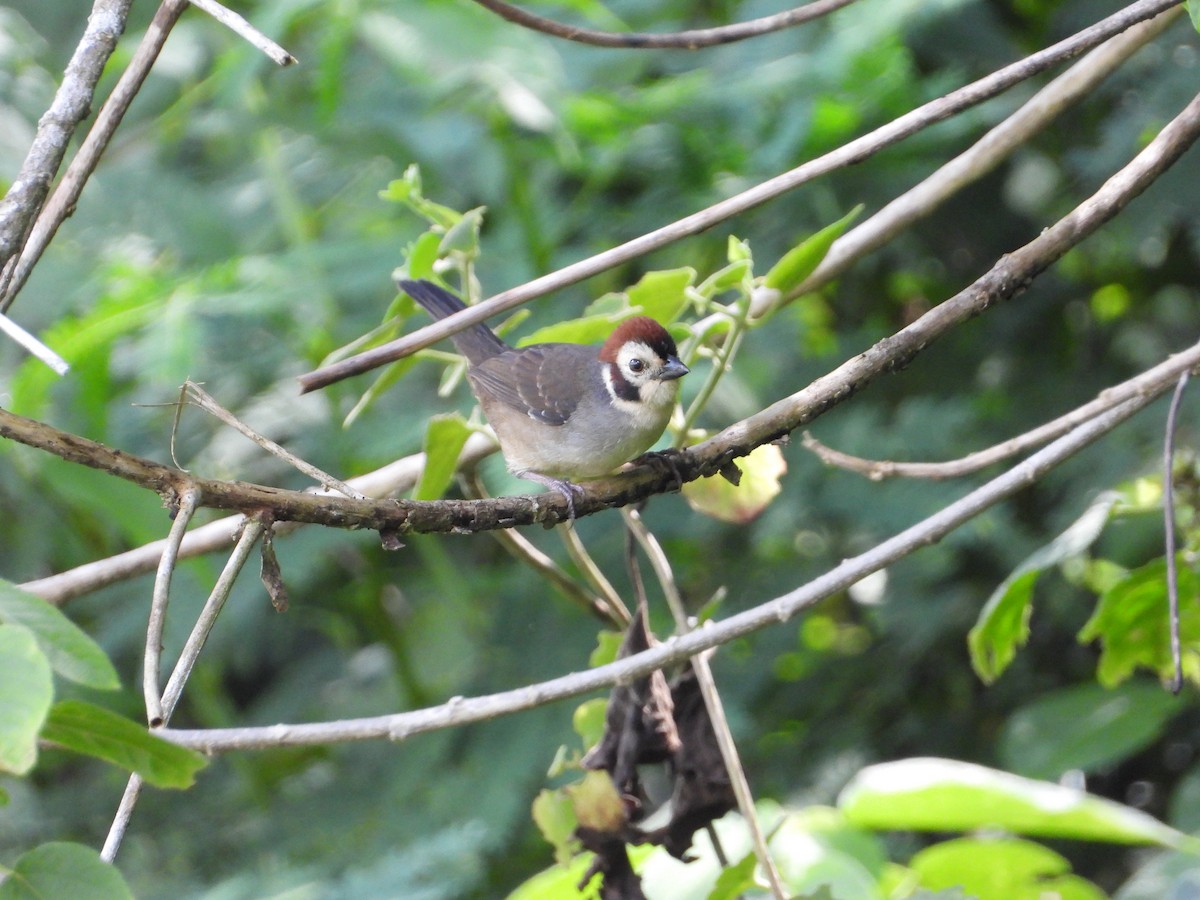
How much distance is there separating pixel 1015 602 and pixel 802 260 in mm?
809

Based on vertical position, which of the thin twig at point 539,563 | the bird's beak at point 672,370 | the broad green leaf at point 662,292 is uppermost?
the bird's beak at point 672,370

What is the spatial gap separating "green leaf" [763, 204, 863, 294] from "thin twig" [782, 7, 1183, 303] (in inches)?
5.7

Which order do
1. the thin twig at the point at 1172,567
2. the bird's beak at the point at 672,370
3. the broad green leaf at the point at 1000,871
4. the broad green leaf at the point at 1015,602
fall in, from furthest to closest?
1. the bird's beak at the point at 672,370
2. the broad green leaf at the point at 1000,871
3. the broad green leaf at the point at 1015,602
4. the thin twig at the point at 1172,567

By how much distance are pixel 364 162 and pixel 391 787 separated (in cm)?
208

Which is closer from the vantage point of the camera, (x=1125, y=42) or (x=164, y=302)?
(x=1125, y=42)

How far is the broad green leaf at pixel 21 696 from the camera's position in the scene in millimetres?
986

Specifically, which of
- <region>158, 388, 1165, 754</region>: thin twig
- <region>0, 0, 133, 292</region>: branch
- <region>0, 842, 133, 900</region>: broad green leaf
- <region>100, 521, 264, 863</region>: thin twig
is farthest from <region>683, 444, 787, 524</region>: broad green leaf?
<region>0, 842, 133, 900</region>: broad green leaf

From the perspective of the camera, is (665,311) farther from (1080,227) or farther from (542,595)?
(542,595)

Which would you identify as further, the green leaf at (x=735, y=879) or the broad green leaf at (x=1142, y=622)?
the broad green leaf at (x=1142, y=622)

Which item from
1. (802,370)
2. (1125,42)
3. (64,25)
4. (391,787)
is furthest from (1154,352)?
(64,25)

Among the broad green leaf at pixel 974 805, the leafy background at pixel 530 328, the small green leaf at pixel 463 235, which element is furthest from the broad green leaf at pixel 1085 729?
the small green leaf at pixel 463 235

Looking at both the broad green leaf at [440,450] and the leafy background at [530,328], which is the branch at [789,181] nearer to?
the broad green leaf at [440,450]

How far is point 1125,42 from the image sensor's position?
2225mm

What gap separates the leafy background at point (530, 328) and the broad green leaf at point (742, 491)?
860 mm
